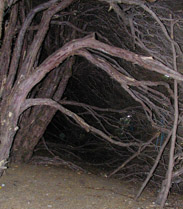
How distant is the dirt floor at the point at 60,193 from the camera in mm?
3385

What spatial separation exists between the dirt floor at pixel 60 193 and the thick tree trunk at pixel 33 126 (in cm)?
51

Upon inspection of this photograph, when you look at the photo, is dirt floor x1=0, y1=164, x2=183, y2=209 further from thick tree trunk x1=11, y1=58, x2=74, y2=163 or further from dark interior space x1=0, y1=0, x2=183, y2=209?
thick tree trunk x1=11, y1=58, x2=74, y2=163

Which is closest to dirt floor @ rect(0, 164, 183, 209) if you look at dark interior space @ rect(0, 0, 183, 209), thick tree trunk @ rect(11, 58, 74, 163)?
dark interior space @ rect(0, 0, 183, 209)

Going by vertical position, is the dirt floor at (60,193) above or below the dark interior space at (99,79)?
below

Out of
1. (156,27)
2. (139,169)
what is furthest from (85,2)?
(139,169)

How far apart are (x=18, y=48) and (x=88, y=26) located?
8.69 ft

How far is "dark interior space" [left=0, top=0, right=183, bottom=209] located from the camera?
140 inches

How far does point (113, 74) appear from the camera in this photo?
3441mm

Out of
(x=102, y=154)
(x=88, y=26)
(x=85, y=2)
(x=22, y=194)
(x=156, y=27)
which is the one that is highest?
(x=85, y=2)

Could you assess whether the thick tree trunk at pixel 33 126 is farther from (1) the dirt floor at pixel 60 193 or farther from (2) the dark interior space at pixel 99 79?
(1) the dirt floor at pixel 60 193

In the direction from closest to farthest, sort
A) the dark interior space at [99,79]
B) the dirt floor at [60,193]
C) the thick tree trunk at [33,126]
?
the dirt floor at [60,193], the dark interior space at [99,79], the thick tree trunk at [33,126]

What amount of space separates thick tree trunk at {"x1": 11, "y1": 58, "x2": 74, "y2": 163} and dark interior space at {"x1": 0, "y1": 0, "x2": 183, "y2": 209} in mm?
22

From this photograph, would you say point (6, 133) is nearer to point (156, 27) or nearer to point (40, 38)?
point (40, 38)

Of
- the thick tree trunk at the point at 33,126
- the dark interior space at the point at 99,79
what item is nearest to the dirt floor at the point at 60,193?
the dark interior space at the point at 99,79
